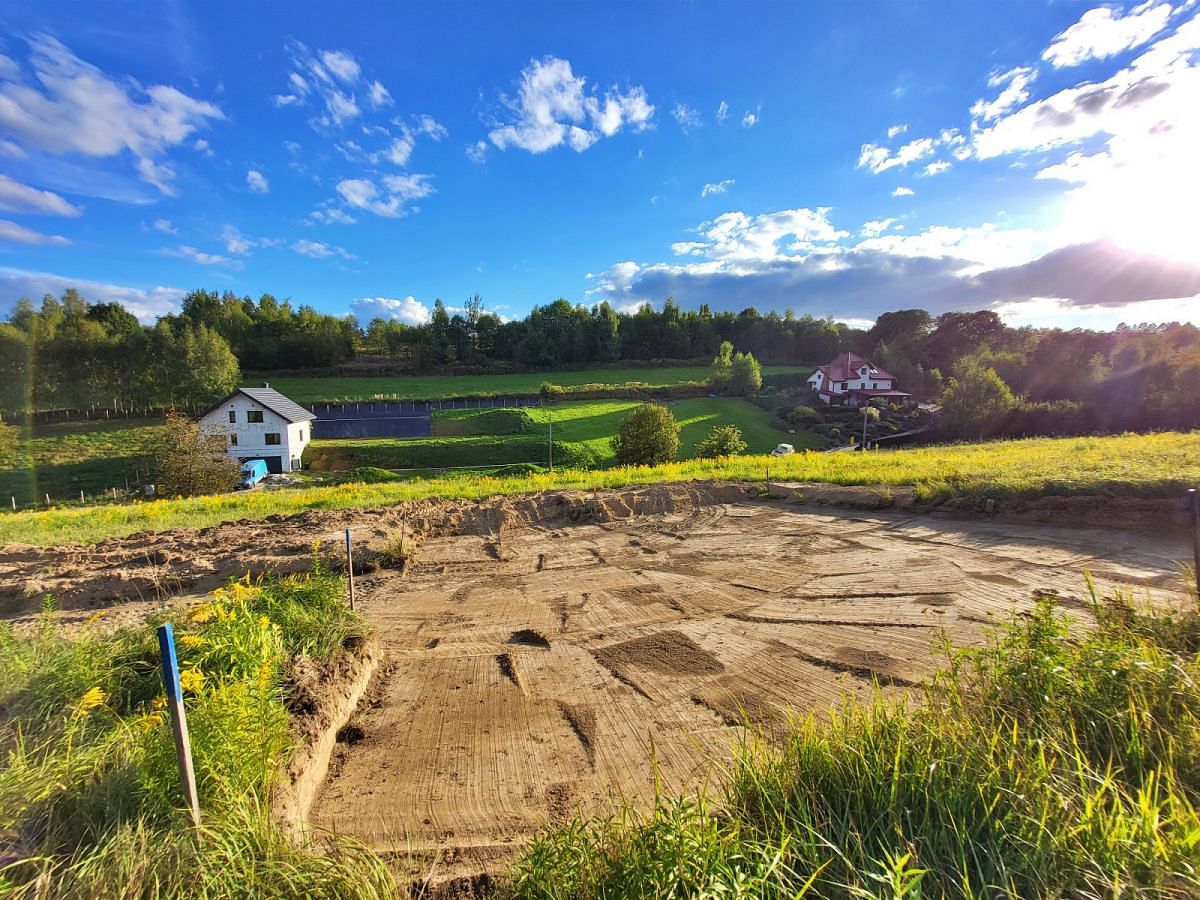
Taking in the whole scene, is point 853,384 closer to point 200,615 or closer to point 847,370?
point 847,370

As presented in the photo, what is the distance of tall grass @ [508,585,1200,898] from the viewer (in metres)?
2.26

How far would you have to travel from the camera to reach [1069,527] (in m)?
11.0

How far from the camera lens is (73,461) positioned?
38.7m

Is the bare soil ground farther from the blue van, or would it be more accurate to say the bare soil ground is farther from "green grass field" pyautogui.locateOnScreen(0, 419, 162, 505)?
"green grass field" pyautogui.locateOnScreen(0, 419, 162, 505)

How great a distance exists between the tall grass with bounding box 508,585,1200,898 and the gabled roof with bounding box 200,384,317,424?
47961 mm

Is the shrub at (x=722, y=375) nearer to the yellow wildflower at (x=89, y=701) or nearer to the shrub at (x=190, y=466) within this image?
the shrub at (x=190, y=466)

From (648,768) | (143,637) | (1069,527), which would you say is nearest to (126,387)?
(143,637)

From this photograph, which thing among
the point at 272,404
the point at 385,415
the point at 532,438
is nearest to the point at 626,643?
the point at 532,438

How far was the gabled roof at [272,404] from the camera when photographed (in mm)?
41625

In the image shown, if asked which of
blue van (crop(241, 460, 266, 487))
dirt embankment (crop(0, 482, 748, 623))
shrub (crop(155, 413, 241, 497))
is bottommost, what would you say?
blue van (crop(241, 460, 266, 487))

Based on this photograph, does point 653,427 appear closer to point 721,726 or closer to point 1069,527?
point 1069,527

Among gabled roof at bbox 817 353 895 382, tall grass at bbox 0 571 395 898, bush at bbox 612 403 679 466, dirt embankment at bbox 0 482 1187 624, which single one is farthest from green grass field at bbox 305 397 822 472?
tall grass at bbox 0 571 395 898

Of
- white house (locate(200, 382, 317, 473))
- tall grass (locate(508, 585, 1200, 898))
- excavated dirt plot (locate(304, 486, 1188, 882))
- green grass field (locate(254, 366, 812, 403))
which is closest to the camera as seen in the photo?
tall grass (locate(508, 585, 1200, 898))

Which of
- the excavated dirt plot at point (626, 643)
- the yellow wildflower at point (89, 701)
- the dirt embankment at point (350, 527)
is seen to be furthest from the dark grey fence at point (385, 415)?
the yellow wildflower at point (89, 701)
